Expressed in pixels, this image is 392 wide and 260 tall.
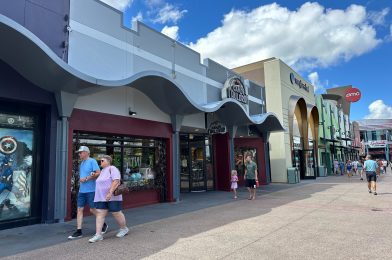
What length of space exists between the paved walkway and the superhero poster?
0.53 m

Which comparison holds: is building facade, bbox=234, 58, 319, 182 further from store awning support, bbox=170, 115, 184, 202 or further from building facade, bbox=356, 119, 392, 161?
building facade, bbox=356, 119, 392, 161

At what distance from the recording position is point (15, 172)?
7676 millimetres

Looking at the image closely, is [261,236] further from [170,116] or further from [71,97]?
[170,116]

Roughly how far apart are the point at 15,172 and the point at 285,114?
61.7 feet

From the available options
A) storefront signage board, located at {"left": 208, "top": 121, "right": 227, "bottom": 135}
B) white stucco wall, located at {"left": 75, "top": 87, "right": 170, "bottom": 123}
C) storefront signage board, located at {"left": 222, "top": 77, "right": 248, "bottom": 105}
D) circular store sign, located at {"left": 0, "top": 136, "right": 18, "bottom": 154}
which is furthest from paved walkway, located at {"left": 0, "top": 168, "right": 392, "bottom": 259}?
storefront signage board, located at {"left": 222, "top": 77, "right": 248, "bottom": 105}

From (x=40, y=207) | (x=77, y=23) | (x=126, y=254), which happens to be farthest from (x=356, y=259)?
(x=77, y=23)

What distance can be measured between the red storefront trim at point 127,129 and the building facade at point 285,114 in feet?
39.2

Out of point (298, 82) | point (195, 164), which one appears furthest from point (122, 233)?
point (298, 82)

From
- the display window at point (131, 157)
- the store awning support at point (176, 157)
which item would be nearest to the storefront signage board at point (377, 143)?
the store awning support at point (176, 157)

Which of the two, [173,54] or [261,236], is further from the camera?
[173,54]

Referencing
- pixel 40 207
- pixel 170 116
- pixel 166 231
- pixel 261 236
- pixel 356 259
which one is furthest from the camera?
pixel 170 116

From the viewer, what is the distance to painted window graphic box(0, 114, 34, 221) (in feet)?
24.3

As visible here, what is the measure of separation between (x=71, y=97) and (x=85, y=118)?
0.88 m

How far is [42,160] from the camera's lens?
26.8ft
